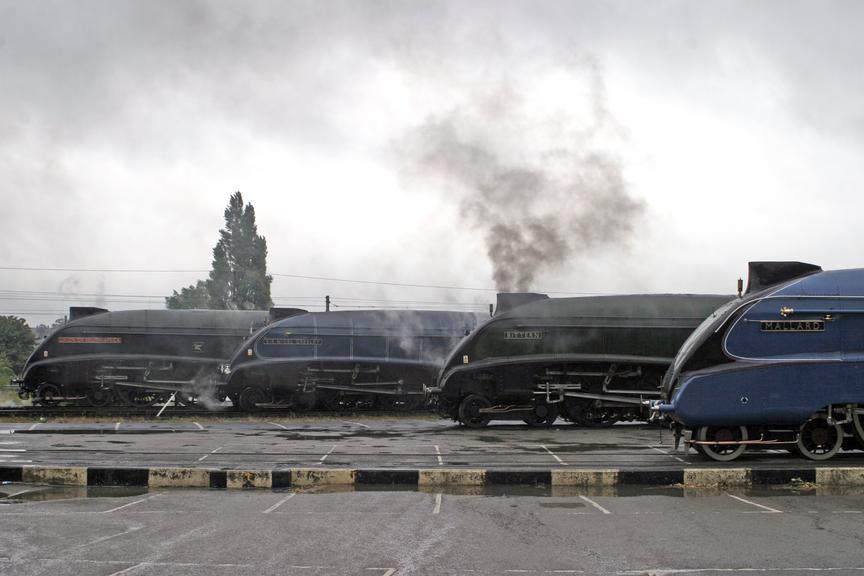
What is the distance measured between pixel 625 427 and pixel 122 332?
58.0 feet

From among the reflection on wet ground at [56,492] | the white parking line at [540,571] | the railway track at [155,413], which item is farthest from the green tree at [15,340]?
the white parking line at [540,571]

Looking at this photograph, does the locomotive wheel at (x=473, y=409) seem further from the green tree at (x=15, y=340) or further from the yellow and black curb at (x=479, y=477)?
the green tree at (x=15, y=340)

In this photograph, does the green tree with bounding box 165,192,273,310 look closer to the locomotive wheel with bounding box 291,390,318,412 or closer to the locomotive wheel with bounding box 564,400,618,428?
the locomotive wheel with bounding box 291,390,318,412

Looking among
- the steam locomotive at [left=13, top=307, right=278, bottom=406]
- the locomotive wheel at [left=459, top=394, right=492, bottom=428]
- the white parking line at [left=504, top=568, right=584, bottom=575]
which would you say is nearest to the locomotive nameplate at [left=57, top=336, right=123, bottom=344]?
the steam locomotive at [left=13, top=307, right=278, bottom=406]

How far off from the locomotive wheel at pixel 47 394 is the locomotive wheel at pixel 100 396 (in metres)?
1.10

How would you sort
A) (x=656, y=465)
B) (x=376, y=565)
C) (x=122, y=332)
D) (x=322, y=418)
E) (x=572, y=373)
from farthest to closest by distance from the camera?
(x=122, y=332) < (x=322, y=418) < (x=572, y=373) < (x=656, y=465) < (x=376, y=565)

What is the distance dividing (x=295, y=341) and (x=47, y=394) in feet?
30.7

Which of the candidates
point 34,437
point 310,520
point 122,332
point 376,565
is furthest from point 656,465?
point 122,332

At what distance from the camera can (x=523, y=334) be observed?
1881 centimetres

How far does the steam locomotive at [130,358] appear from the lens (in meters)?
27.4

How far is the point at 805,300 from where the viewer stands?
1216 centimetres

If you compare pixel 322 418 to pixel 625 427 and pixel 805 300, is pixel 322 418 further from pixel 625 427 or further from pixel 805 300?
pixel 805 300

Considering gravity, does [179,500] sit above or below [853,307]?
below

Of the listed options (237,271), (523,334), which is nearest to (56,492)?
(523,334)
